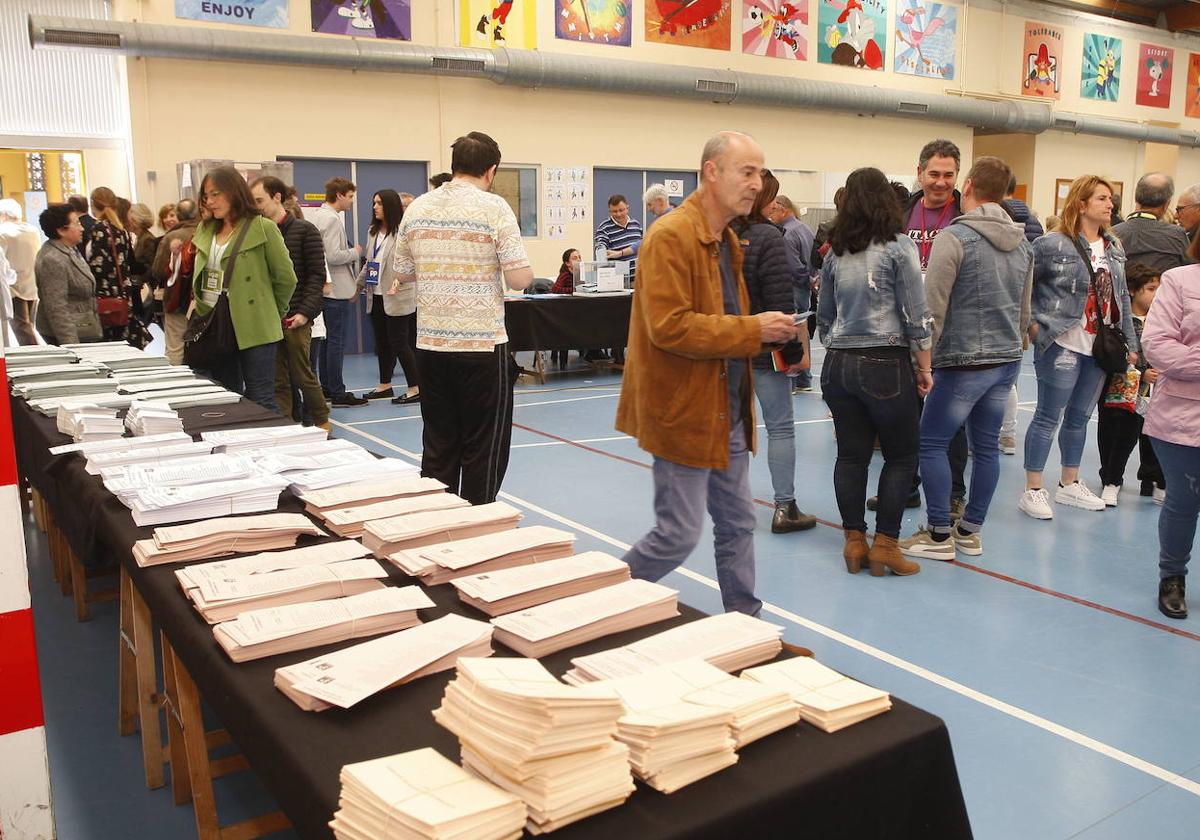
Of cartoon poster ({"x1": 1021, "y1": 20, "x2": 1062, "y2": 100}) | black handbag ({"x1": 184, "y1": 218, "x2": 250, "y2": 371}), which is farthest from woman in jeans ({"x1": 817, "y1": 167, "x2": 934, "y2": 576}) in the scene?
cartoon poster ({"x1": 1021, "y1": 20, "x2": 1062, "y2": 100})

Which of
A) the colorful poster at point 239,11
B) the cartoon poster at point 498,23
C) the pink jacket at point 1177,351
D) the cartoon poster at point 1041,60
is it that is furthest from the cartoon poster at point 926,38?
the pink jacket at point 1177,351

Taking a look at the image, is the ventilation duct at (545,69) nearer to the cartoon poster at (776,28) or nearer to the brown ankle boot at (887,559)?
the cartoon poster at (776,28)

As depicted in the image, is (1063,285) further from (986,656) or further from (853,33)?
(853,33)

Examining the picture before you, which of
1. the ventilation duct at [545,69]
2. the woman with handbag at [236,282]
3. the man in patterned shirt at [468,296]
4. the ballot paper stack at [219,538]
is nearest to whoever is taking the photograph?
the ballot paper stack at [219,538]

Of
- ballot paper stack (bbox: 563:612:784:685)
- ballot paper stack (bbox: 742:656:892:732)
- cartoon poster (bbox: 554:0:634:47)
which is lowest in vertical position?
ballot paper stack (bbox: 742:656:892:732)

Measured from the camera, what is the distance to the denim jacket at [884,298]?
345 cm

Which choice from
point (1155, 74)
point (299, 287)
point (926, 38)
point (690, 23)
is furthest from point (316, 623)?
point (1155, 74)

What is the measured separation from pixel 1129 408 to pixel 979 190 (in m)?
1.72

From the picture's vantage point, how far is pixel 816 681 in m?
1.39

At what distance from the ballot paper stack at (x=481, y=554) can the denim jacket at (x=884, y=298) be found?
1.94 meters

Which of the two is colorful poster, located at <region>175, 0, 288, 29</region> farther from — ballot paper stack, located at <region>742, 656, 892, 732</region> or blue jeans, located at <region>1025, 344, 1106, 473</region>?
ballot paper stack, located at <region>742, 656, 892, 732</region>

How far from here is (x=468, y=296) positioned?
335 cm

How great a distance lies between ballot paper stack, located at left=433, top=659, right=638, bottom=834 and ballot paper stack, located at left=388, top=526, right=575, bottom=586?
63 centimetres

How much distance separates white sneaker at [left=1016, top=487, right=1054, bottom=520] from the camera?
4578mm
